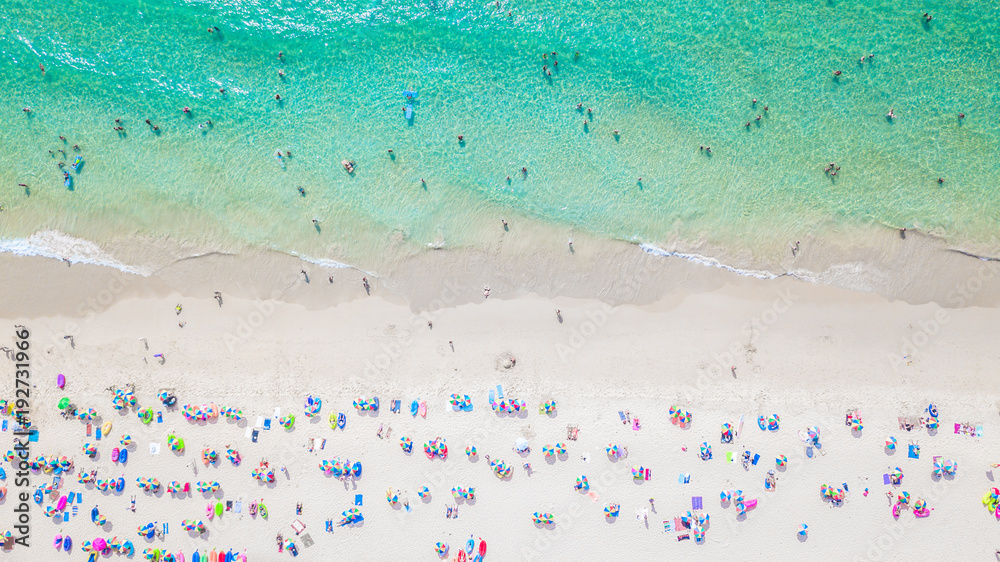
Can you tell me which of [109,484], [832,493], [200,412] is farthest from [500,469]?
[109,484]

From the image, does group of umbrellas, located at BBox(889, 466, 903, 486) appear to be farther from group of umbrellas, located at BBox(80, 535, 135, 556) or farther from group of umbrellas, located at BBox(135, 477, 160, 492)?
group of umbrellas, located at BBox(80, 535, 135, 556)

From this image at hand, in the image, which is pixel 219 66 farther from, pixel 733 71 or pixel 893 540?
pixel 893 540

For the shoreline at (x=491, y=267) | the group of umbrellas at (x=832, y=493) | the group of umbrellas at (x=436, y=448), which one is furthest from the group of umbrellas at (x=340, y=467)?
the group of umbrellas at (x=832, y=493)

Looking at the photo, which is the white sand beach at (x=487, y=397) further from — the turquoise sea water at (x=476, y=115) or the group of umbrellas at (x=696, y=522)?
the turquoise sea water at (x=476, y=115)

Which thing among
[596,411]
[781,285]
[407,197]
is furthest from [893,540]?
[407,197]

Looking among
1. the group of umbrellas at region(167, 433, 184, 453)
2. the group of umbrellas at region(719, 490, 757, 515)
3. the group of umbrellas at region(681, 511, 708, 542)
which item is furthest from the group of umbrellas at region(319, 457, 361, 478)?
the group of umbrellas at region(719, 490, 757, 515)

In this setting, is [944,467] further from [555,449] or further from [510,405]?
[510,405]

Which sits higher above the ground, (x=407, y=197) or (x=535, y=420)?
(x=407, y=197)
